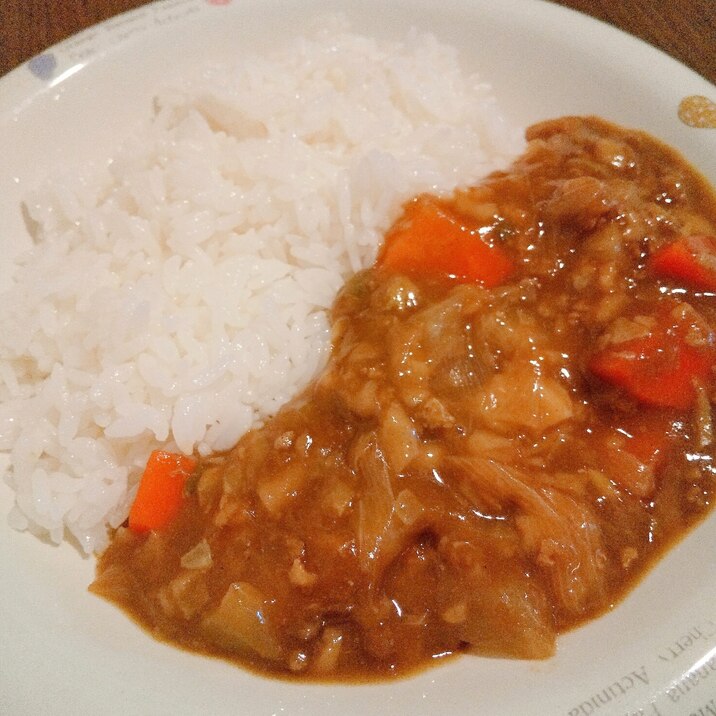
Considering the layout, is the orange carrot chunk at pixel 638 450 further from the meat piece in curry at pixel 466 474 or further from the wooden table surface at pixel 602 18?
the wooden table surface at pixel 602 18

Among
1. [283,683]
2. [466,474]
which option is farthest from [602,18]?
[283,683]

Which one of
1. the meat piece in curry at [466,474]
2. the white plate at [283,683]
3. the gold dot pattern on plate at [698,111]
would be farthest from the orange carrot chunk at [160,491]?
the gold dot pattern on plate at [698,111]

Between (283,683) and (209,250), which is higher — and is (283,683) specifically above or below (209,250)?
below

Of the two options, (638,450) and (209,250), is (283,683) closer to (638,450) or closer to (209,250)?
(638,450)

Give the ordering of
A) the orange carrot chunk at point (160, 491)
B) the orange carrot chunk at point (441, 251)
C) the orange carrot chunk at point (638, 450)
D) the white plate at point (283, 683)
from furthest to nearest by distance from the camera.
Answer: the orange carrot chunk at point (441, 251), the orange carrot chunk at point (160, 491), the orange carrot chunk at point (638, 450), the white plate at point (283, 683)

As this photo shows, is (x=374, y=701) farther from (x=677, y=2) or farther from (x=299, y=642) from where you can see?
(x=677, y=2)

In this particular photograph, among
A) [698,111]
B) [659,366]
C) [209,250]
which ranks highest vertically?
[209,250]

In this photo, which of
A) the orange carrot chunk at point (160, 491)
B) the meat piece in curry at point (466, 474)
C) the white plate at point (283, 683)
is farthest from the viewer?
the orange carrot chunk at point (160, 491)
